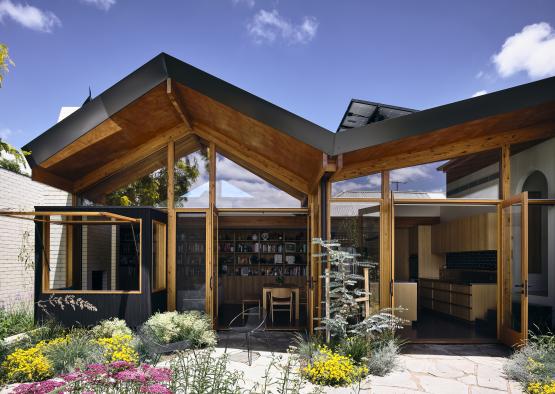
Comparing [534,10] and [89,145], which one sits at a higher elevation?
[534,10]

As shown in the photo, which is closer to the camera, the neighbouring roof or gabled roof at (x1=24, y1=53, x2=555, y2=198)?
gabled roof at (x1=24, y1=53, x2=555, y2=198)

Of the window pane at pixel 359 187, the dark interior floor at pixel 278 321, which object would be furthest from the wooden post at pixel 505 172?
the dark interior floor at pixel 278 321

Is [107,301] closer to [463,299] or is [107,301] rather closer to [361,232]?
[361,232]

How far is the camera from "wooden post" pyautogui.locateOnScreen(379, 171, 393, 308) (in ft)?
24.0

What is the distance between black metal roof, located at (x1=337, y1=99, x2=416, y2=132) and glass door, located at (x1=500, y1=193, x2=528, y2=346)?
12.4 feet

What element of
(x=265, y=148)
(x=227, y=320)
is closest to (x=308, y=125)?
(x=265, y=148)

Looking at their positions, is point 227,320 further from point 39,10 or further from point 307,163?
point 39,10

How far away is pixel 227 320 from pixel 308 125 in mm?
5614

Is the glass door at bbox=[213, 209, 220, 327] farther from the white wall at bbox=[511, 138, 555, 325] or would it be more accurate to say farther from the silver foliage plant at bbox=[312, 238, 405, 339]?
the white wall at bbox=[511, 138, 555, 325]

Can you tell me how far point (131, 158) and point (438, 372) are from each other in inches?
241

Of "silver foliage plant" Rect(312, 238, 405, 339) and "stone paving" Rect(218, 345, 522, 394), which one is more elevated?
"silver foliage plant" Rect(312, 238, 405, 339)

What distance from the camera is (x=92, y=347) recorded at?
18.5ft

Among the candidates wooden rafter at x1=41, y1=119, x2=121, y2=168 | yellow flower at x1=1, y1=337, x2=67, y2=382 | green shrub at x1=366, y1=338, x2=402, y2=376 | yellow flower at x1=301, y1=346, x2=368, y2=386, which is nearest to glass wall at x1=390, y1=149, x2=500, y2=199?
green shrub at x1=366, y1=338, x2=402, y2=376

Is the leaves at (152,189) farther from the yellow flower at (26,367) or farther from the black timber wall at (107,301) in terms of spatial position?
the yellow flower at (26,367)
